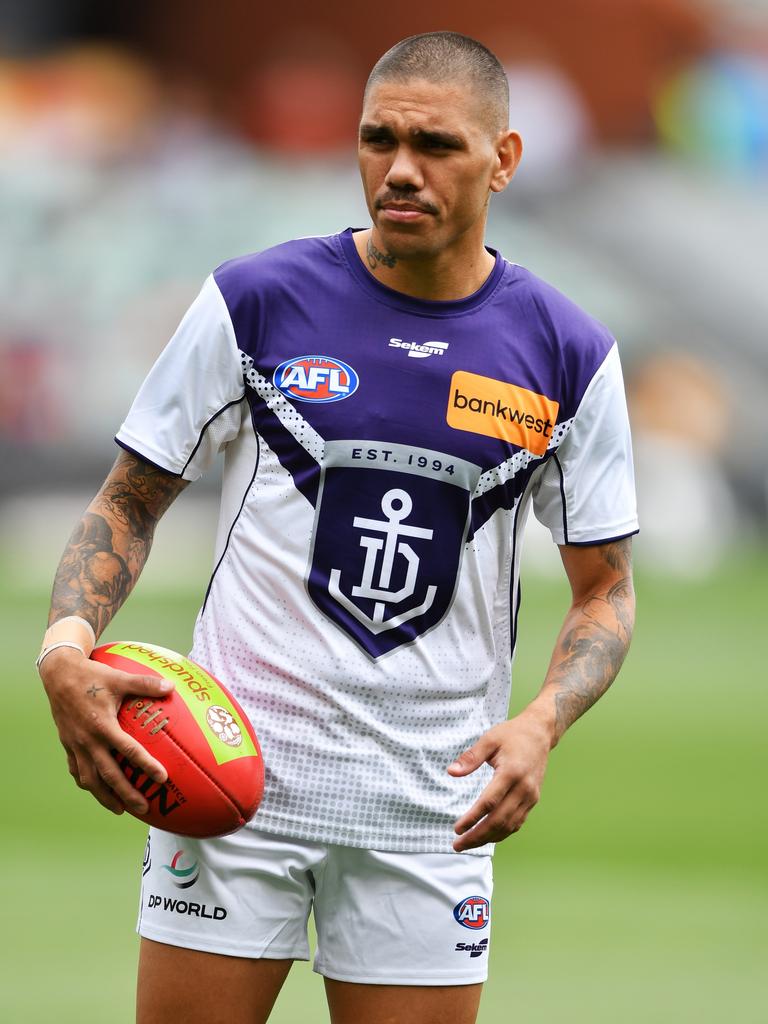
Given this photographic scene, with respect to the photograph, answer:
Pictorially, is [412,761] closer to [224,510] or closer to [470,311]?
[224,510]

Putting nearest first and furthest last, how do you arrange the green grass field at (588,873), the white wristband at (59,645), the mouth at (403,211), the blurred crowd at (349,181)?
the white wristband at (59,645)
the mouth at (403,211)
the green grass field at (588,873)
the blurred crowd at (349,181)

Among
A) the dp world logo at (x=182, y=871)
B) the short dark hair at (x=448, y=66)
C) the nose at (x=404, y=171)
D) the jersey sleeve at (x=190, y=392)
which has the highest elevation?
the short dark hair at (x=448, y=66)

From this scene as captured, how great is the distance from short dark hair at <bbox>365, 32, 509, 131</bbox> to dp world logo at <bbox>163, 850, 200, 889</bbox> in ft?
5.57

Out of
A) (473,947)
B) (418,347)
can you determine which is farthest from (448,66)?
(473,947)

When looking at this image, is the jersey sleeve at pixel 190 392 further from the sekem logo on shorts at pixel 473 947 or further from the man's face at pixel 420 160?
the sekem logo on shorts at pixel 473 947

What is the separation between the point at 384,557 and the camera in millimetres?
3691

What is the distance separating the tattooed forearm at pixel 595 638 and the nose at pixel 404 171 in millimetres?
938

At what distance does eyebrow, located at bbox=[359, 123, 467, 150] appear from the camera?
367cm

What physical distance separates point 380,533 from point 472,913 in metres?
0.87

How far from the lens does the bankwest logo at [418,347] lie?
378 centimetres

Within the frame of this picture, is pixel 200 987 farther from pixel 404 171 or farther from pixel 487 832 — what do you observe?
pixel 404 171

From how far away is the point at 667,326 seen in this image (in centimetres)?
2845

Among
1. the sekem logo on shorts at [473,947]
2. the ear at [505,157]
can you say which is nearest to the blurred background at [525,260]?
the sekem logo on shorts at [473,947]

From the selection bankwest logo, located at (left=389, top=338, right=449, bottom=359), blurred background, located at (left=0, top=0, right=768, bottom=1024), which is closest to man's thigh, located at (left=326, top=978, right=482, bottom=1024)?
bankwest logo, located at (left=389, top=338, right=449, bottom=359)
